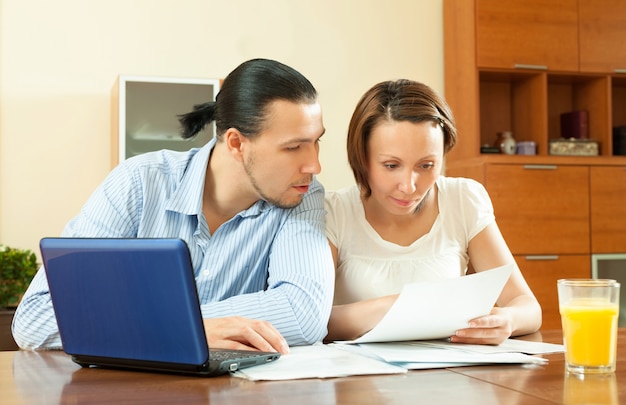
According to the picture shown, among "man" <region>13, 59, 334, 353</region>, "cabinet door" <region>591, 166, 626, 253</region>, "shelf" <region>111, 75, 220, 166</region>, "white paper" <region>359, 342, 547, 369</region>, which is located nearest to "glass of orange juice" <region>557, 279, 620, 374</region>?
"white paper" <region>359, 342, 547, 369</region>

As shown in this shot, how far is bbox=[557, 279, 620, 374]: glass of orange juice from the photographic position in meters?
1.15

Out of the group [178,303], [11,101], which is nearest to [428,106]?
[178,303]

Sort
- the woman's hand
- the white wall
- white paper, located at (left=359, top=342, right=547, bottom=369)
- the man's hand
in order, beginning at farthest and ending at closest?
the white wall, the woman's hand, the man's hand, white paper, located at (left=359, top=342, right=547, bottom=369)

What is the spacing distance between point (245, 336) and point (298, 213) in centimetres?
53

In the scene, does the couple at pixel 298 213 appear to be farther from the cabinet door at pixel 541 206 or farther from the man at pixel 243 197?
the cabinet door at pixel 541 206

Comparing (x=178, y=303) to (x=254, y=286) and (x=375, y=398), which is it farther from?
(x=254, y=286)

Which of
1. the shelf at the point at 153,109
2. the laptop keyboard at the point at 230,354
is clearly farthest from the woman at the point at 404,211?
the shelf at the point at 153,109

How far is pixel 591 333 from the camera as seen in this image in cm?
115

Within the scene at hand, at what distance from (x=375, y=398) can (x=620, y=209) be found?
362cm

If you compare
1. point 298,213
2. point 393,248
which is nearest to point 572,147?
point 393,248

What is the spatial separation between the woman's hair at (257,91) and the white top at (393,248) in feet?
1.06

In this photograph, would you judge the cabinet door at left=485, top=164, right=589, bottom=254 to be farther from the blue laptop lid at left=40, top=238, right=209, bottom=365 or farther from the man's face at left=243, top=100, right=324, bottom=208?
the blue laptop lid at left=40, top=238, right=209, bottom=365

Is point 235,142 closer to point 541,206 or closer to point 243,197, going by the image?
point 243,197

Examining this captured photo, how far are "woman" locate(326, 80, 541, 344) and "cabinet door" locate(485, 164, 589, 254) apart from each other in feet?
6.60
